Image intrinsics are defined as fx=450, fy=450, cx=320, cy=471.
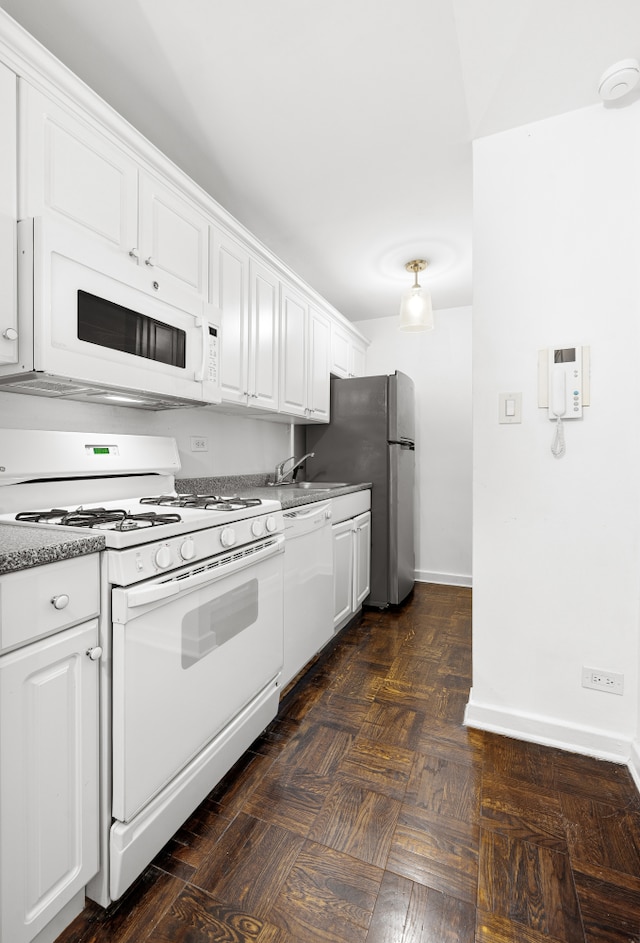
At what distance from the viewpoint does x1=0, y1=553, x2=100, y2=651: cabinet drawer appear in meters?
Answer: 0.85

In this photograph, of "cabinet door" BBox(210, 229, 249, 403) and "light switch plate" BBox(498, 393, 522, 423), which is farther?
"cabinet door" BBox(210, 229, 249, 403)

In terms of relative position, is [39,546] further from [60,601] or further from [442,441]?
[442,441]

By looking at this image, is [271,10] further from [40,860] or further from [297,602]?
[40,860]

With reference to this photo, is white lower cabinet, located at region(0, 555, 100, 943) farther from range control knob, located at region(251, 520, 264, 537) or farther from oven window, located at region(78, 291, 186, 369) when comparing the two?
oven window, located at region(78, 291, 186, 369)

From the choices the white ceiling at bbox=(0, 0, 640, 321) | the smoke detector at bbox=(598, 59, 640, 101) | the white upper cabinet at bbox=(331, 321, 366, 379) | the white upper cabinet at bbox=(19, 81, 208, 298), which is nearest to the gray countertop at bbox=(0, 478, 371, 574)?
the white upper cabinet at bbox=(19, 81, 208, 298)

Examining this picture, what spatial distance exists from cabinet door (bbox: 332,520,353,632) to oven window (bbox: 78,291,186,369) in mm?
1253

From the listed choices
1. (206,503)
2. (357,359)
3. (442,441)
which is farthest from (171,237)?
(442,441)

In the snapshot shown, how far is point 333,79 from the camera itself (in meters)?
1.54

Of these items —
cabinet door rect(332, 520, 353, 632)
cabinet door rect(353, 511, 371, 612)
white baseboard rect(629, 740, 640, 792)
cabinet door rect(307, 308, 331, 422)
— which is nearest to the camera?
white baseboard rect(629, 740, 640, 792)

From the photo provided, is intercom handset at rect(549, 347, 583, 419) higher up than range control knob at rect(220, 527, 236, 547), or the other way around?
intercom handset at rect(549, 347, 583, 419)

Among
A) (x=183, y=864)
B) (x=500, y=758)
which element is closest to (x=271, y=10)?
(x=183, y=864)

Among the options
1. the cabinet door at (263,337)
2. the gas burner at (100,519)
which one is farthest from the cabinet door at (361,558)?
the gas burner at (100,519)

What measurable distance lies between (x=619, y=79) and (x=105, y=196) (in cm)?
174

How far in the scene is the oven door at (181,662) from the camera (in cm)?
106
